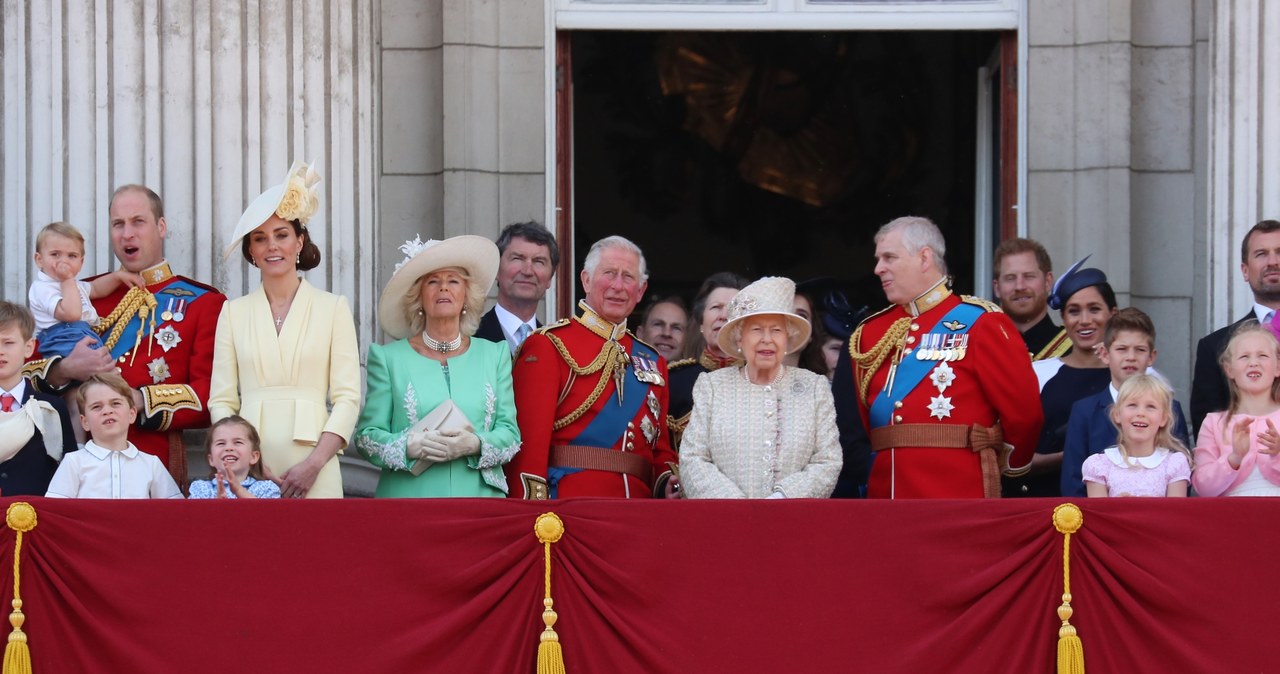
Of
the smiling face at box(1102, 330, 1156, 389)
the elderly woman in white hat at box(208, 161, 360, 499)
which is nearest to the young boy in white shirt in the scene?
the elderly woman in white hat at box(208, 161, 360, 499)

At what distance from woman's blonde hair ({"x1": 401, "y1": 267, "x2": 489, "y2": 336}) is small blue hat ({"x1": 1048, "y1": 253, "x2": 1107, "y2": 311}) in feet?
6.98

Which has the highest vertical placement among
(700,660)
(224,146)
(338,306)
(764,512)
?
(224,146)

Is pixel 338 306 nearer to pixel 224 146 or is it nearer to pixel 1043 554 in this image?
pixel 224 146

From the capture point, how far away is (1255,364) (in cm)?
691

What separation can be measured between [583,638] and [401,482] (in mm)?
974

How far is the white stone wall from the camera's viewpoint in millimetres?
8977

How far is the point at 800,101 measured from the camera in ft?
46.0

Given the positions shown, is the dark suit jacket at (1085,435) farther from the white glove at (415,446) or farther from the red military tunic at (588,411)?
the white glove at (415,446)

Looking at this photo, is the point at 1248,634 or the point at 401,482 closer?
the point at 1248,634

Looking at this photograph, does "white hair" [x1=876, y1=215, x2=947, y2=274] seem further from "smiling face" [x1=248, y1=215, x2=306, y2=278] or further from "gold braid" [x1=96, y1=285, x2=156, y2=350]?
"gold braid" [x1=96, y1=285, x2=156, y2=350]

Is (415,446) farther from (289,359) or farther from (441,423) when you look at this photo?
(289,359)

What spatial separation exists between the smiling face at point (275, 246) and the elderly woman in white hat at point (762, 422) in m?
1.47

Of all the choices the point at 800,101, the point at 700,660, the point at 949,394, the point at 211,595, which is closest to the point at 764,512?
the point at 700,660

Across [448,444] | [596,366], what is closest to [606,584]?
[448,444]
